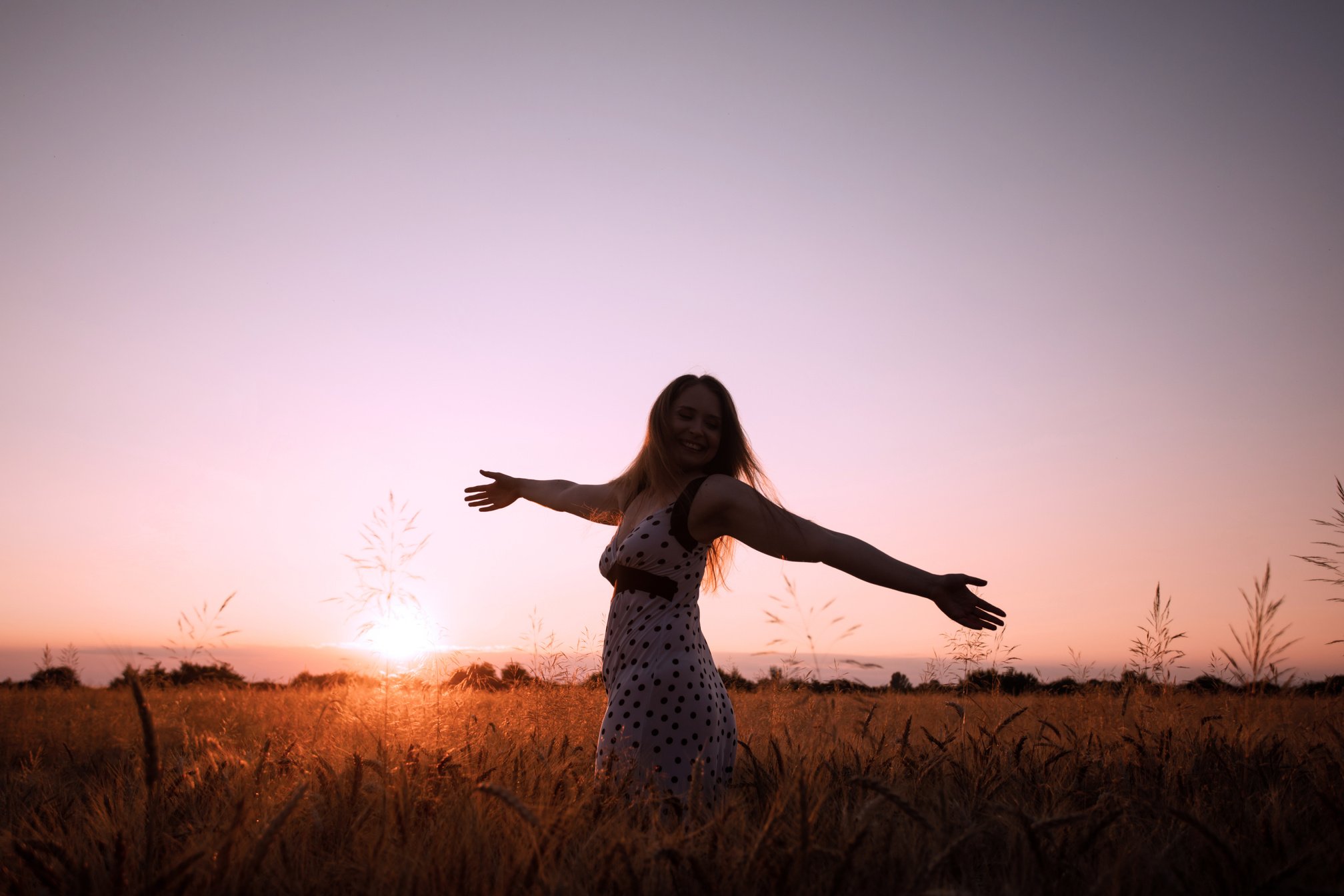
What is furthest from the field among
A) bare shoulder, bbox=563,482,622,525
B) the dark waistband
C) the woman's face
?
the woman's face

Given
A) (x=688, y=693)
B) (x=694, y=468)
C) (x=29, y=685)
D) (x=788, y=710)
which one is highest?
(x=694, y=468)

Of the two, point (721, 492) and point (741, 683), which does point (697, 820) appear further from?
point (741, 683)

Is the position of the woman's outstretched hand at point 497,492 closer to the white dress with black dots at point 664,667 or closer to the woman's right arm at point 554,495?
the woman's right arm at point 554,495

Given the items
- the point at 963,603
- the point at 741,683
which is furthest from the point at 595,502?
the point at 741,683

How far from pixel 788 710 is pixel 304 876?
3204mm

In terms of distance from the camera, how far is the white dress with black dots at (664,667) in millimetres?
3025

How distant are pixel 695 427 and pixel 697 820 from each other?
1.94m

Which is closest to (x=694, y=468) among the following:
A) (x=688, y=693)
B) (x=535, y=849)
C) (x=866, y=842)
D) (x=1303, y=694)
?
(x=688, y=693)

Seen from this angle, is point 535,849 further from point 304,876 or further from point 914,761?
point 914,761

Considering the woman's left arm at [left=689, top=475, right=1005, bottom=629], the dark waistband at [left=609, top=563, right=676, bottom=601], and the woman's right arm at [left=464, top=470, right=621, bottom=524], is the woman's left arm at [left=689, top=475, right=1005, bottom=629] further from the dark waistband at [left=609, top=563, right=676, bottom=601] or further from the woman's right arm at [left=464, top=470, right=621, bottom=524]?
the woman's right arm at [left=464, top=470, right=621, bottom=524]

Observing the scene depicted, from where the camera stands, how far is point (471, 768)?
8.59 ft

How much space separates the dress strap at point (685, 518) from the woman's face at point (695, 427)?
1.41 feet

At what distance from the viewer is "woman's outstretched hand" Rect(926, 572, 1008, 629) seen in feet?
8.86

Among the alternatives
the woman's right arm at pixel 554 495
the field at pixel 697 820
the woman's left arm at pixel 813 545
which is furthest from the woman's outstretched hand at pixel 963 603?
the woman's right arm at pixel 554 495
